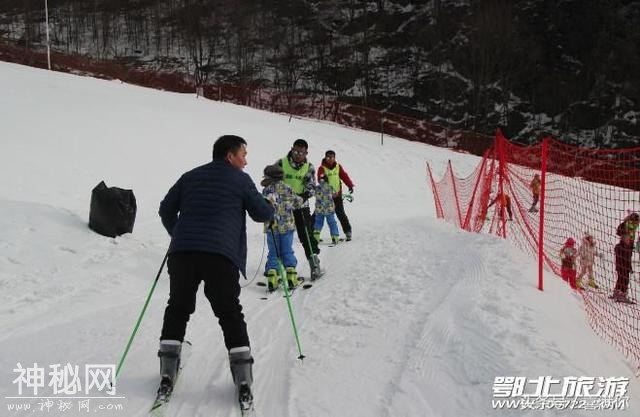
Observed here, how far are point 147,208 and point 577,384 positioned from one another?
887 cm

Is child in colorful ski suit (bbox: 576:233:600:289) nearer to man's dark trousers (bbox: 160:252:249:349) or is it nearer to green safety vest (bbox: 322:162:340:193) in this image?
green safety vest (bbox: 322:162:340:193)

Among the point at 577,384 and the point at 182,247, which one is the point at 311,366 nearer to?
the point at 182,247

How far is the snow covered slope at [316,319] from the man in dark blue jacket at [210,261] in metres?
0.36

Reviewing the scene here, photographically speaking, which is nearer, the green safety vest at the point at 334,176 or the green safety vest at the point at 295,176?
the green safety vest at the point at 295,176

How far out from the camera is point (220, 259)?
305 centimetres

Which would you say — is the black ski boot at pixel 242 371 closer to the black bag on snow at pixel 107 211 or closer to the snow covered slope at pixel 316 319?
the snow covered slope at pixel 316 319

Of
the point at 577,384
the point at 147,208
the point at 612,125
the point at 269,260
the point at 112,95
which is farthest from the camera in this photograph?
the point at 612,125

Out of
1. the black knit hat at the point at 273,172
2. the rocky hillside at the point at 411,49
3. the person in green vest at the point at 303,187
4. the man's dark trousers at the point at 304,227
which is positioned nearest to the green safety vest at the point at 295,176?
the person in green vest at the point at 303,187

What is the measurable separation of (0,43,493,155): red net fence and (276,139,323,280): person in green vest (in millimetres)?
19126

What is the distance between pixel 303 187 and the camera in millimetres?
6504

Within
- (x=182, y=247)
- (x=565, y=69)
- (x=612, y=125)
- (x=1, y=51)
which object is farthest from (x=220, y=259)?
(x=565, y=69)

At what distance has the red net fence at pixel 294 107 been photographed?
1021 inches

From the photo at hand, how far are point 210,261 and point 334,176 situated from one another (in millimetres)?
5913

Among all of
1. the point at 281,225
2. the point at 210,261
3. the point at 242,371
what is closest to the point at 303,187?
the point at 281,225
